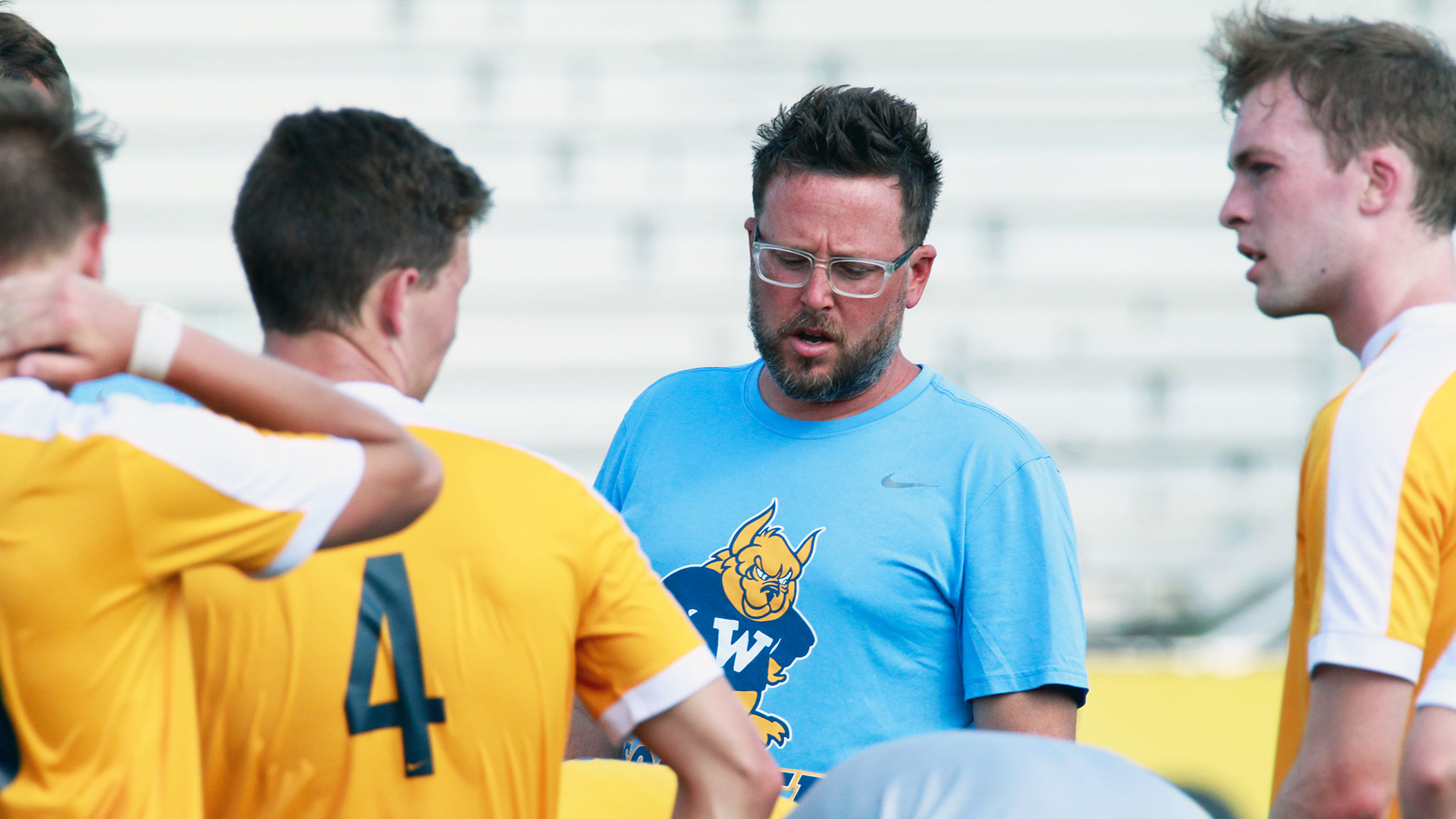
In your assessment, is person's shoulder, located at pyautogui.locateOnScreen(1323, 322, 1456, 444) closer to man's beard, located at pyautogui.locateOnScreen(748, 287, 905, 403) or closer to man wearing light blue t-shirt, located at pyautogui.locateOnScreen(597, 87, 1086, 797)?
man wearing light blue t-shirt, located at pyautogui.locateOnScreen(597, 87, 1086, 797)

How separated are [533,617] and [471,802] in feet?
0.73

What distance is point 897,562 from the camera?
233cm

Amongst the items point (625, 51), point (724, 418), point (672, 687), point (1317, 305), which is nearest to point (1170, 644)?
point (724, 418)

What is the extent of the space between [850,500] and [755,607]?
0.27 m

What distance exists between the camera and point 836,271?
2.49 metres

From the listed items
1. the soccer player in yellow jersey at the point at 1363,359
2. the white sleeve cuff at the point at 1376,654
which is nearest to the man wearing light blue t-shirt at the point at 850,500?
the soccer player in yellow jersey at the point at 1363,359

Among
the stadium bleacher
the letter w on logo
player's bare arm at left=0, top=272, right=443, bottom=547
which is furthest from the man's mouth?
the stadium bleacher

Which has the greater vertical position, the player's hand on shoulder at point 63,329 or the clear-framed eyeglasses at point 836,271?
the player's hand on shoulder at point 63,329

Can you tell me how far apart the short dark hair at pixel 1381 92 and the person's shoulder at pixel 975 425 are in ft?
2.49

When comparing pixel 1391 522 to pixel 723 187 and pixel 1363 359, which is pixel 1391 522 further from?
pixel 723 187

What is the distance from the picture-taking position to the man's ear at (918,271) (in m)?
2.58

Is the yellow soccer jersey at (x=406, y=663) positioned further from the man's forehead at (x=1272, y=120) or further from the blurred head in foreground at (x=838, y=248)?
the man's forehead at (x=1272, y=120)

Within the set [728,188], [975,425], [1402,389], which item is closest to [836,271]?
[975,425]

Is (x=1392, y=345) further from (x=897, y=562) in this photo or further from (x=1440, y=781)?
(x=897, y=562)
